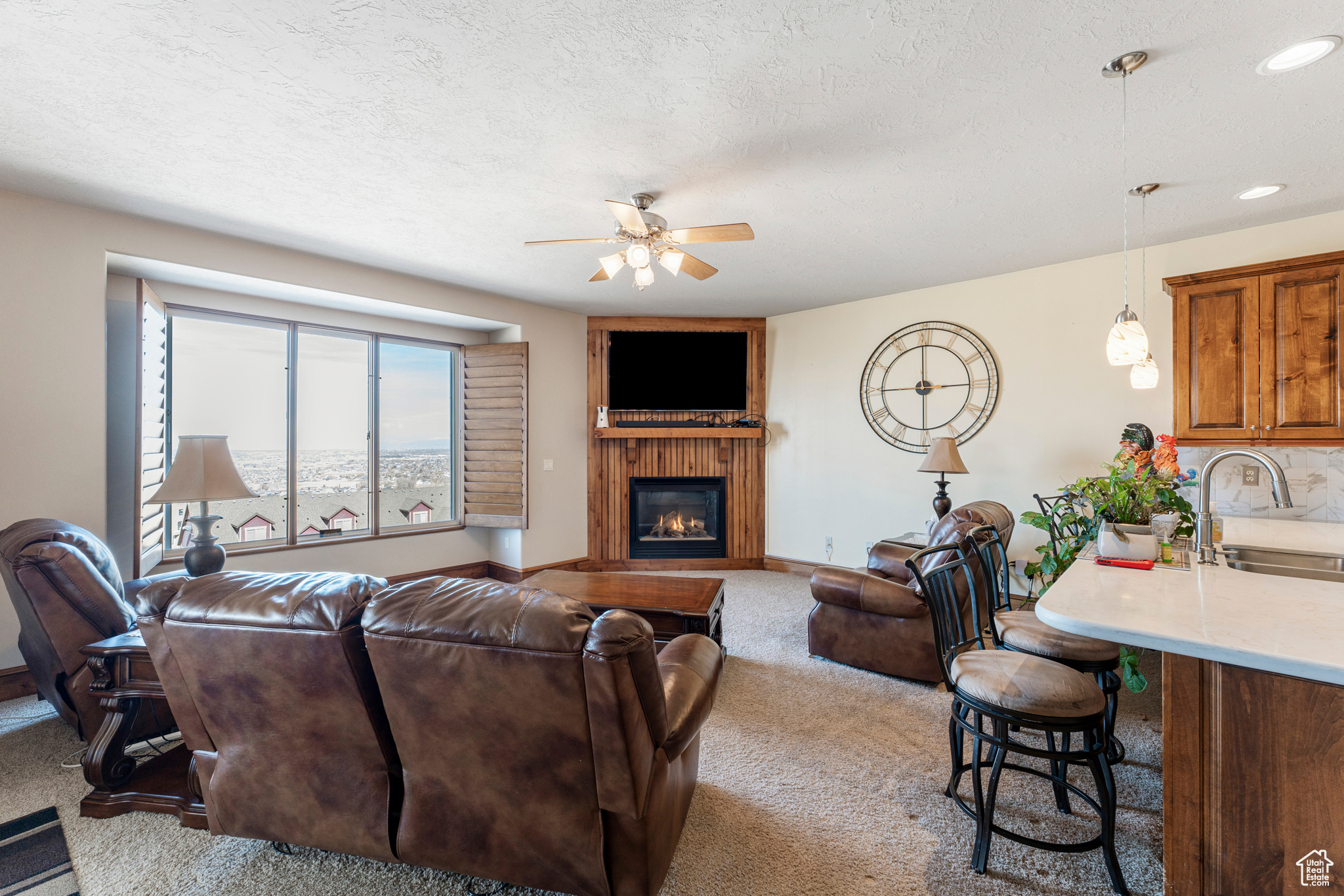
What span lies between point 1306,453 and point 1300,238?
1.25 m

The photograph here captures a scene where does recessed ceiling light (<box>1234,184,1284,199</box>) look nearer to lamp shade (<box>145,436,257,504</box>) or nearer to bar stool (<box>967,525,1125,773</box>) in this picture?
bar stool (<box>967,525,1125,773</box>)

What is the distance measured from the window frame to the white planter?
493 cm

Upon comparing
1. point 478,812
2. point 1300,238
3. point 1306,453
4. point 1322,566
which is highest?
point 1300,238

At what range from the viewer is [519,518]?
521 cm

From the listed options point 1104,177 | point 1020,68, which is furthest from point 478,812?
point 1104,177

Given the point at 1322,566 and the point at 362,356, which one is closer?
→ the point at 1322,566

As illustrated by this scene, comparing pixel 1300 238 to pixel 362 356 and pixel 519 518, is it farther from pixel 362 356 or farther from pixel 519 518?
pixel 362 356

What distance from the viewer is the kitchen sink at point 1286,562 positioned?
2.05 meters

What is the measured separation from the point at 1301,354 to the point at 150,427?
20.9 ft

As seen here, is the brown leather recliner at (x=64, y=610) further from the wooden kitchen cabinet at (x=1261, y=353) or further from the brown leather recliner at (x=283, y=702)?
the wooden kitchen cabinet at (x=1261, y=353)

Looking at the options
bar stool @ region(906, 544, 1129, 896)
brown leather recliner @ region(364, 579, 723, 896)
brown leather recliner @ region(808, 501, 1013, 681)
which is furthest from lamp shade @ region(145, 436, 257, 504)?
brown leather recliner @ region(808, 501, 1013, 681)

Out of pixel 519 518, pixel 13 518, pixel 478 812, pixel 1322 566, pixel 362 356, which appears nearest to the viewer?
pixel 478 812

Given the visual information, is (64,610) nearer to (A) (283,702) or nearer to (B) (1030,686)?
(A) (283,702)

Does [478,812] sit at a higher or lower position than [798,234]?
lower
